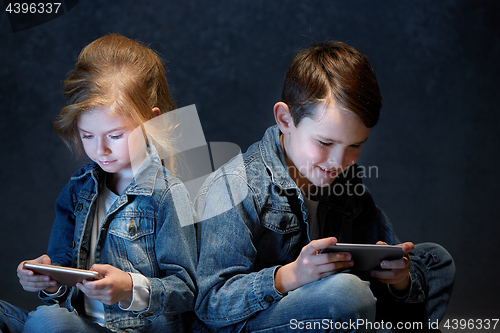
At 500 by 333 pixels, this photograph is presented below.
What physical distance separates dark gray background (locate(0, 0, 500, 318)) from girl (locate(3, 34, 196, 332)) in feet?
0.87

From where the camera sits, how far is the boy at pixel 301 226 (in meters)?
1.04

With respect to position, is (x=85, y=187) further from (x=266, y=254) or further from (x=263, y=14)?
(x=263, y=14)

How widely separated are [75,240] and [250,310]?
1.42 feet

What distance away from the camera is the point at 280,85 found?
1.60m

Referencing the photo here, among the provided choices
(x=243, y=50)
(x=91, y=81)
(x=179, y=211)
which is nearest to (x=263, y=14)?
(x=243, y=50)

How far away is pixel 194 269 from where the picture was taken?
3.85ft

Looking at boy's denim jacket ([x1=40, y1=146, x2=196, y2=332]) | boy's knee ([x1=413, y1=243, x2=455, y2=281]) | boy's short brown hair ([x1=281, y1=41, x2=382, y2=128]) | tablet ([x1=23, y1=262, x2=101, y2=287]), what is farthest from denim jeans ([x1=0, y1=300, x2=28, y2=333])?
boy's knee ([x1=413, y1=243, x2=455, y2=281])

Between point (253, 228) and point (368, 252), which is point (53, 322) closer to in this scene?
point (253, 228)

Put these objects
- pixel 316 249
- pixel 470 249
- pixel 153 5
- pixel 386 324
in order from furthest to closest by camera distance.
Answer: pixel 470 249
pixel 153 5
pixel 386 324
pixel 316 249

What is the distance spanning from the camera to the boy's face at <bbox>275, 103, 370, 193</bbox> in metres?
1.12

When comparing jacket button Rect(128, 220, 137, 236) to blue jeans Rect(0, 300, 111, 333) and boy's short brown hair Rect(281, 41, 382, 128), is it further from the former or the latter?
boy's short brown hair Rect(281, 41, 382, 128)

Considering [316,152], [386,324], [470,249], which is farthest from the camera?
[470,249]

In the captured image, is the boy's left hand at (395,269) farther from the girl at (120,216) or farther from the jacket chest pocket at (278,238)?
the girl at (120,216)

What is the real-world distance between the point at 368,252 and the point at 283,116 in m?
0.37
